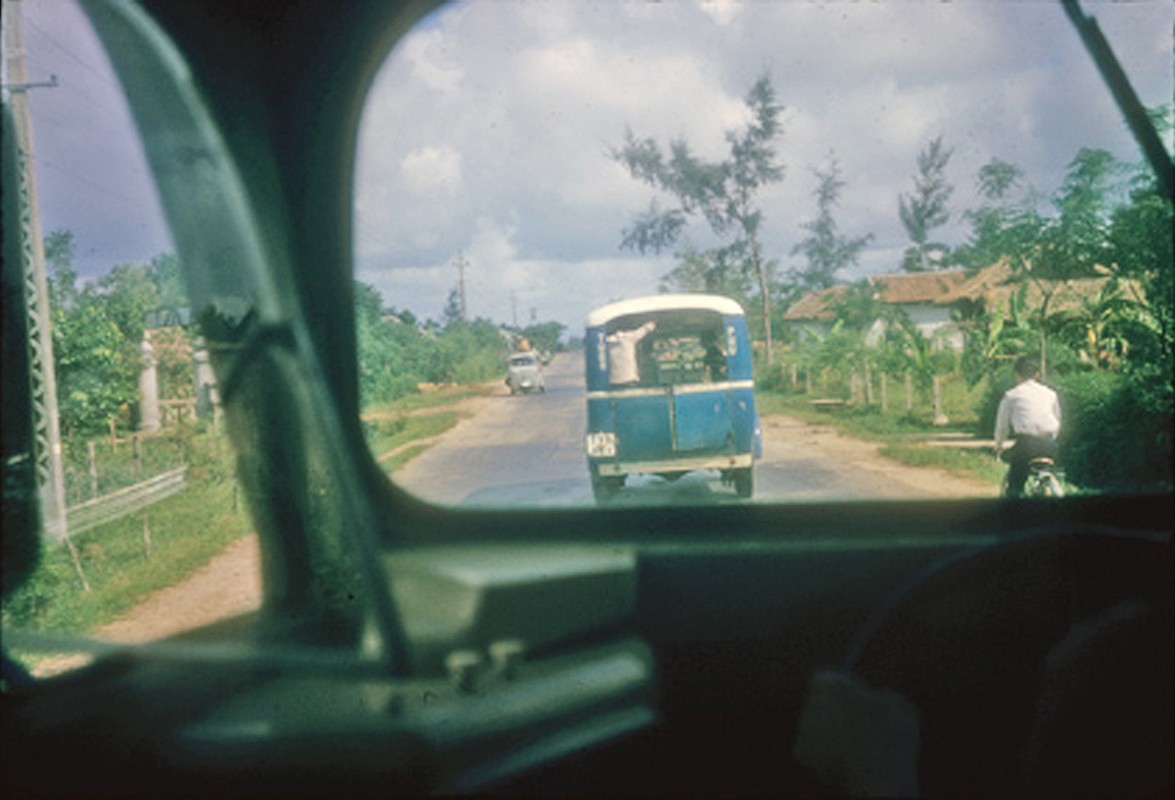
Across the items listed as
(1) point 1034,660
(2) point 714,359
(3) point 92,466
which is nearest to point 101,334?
(3) point 92,466

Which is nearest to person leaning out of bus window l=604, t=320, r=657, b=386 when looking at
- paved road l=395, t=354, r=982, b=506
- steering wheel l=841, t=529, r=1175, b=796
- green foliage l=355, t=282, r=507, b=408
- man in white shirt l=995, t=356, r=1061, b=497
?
paved road l=395, t=354, r=982, b=506

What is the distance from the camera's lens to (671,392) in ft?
11.0

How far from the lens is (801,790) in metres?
1.35

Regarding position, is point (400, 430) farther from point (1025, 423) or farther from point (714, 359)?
point (714, 359)

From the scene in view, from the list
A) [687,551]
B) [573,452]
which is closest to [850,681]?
[687,551]

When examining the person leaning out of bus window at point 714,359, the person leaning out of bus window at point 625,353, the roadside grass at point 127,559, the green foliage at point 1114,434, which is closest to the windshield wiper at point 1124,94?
the green foliage at point 1114,434

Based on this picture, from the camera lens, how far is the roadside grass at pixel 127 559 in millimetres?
1504

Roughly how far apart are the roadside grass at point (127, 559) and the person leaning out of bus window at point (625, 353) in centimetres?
116

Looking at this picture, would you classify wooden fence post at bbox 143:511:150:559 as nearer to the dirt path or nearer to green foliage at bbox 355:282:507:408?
the dirt path

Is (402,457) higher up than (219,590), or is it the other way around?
(402,457)

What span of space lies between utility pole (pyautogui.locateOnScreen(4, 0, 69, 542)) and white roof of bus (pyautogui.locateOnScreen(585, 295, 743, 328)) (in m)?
1.08

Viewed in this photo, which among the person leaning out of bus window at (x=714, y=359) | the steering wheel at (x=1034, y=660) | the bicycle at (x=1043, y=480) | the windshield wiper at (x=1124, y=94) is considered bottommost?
the steering wheel at (x=1034, y=660)

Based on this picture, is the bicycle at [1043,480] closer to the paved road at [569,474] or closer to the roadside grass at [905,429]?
the roadside grass at [905,429]

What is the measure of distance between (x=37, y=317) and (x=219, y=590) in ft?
2.36
